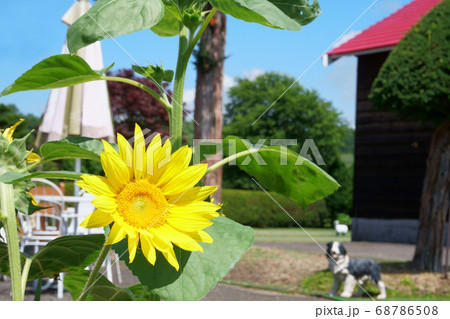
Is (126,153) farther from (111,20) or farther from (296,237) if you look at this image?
(296,237)

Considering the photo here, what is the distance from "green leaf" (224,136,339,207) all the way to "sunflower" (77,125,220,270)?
0.08m

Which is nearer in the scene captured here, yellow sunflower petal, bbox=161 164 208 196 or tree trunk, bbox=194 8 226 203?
yellow sunflower petal, bbox=161 164 208 196

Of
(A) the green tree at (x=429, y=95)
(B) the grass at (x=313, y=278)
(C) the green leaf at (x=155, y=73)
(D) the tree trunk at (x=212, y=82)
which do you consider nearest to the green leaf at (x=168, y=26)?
(C) the green leaf at (x=155, y=73)

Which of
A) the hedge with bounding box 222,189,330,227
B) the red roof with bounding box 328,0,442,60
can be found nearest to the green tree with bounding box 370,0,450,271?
the red roof with bounding box 328,0,442,60

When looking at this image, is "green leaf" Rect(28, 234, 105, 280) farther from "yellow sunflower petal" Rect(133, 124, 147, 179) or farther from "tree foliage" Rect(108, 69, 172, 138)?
"tree foliage" Rect(108, 69, 172, 138)

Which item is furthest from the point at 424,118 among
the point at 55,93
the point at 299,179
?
the point at 299,179

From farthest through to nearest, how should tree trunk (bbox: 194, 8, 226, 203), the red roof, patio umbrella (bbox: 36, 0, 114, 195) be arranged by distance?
the red roof < tree trunk (bbox: 194, 8, 226, 203) < patio umbrella (bbox: 36, 0, 114, 195)

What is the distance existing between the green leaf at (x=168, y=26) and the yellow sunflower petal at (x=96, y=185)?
0.20m

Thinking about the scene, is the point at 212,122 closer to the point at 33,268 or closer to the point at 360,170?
the point at 33,268

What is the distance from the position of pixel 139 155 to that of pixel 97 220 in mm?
61

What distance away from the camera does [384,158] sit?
8742mm

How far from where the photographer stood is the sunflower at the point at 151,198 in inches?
14.6

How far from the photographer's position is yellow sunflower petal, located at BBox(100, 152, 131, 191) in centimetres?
39

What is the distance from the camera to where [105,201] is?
376 millimetres
